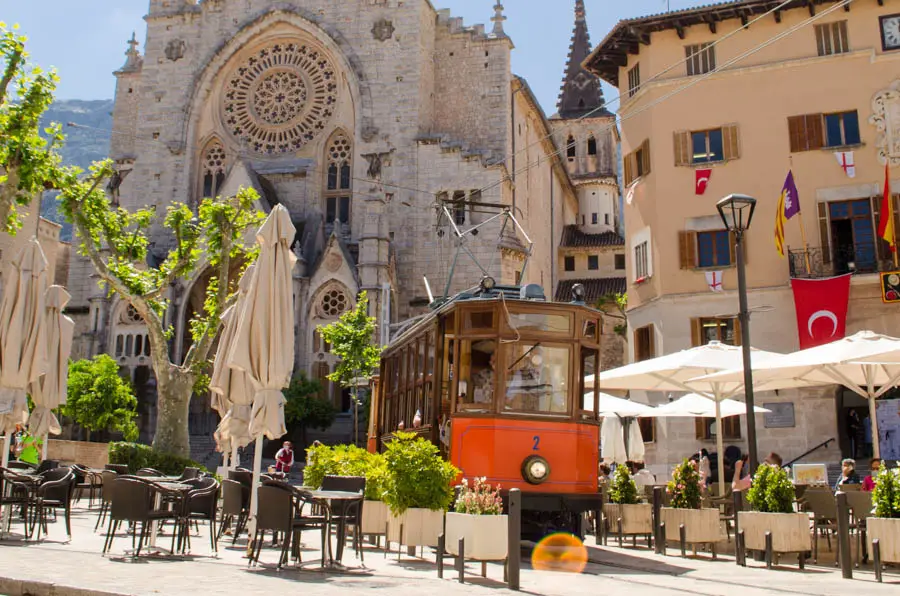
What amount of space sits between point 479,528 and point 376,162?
2974cm

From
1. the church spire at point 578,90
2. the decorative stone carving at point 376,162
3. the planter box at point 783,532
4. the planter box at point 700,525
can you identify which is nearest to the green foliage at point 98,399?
the decorative stone carving at point 376,162

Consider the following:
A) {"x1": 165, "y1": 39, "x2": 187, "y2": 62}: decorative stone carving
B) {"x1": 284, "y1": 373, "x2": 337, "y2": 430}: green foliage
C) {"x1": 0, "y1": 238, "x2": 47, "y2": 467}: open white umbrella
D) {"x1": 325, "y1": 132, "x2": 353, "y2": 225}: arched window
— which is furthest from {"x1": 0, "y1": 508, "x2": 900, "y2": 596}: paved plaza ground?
{"x1": 165, "y1": 39, "x2": 187, "y2": 62}: decorative stone carving

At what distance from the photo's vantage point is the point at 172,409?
2003 centimetres

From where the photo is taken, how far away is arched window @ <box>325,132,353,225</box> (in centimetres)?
3862

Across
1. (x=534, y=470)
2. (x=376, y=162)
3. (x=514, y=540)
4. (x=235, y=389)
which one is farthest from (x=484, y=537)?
(x=376, y=162)

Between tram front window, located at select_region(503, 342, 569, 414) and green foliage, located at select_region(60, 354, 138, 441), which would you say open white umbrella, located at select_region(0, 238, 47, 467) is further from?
green foliage, located at select_region(60, 354, 138, 441)

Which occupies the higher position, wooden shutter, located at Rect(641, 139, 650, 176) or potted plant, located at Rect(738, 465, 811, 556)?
wooden shutter, located at Rect(641, 139, 650, 176)

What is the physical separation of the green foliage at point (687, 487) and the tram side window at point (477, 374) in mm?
2625

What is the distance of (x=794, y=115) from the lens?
72.4ft

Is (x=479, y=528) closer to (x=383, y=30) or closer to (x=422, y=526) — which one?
(x=422, y=526)

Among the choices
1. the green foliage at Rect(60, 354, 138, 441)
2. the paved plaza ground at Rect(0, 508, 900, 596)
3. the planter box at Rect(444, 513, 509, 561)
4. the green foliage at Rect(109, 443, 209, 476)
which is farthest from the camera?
the green foliage at Rect(60, 354, 138, 441)

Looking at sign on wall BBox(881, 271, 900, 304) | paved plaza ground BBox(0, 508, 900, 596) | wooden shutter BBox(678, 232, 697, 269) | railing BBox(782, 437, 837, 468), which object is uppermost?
wooden shutter BBox(678, 232, 697, 269)

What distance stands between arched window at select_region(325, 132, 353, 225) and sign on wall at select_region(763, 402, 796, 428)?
72.1 ft

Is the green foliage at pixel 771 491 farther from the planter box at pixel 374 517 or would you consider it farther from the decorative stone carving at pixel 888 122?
the decorative stone carving at pixel 888 122
